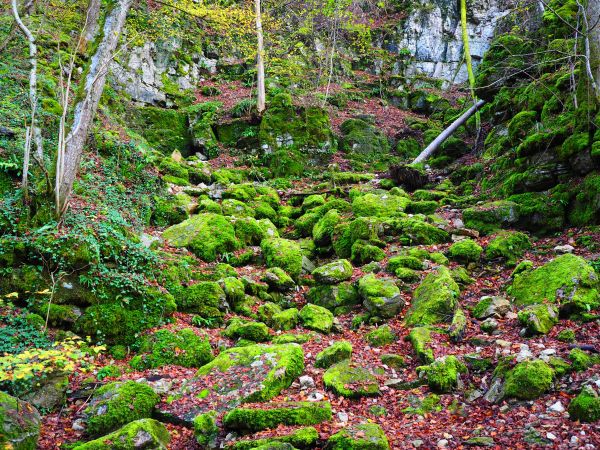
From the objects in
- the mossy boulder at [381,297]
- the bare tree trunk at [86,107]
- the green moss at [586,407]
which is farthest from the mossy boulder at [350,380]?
the bare tree trunk at [86,107]

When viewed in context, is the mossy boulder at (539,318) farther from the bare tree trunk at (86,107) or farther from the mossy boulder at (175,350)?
the bare tree trunk at (86,107)

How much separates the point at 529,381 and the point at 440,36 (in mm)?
32725

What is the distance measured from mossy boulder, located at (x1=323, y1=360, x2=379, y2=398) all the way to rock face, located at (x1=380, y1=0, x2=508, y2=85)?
29038 millimetres

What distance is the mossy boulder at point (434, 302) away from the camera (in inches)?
266

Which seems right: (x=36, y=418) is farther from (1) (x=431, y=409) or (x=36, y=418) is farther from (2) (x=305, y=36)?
(2) (x=305, y=36)

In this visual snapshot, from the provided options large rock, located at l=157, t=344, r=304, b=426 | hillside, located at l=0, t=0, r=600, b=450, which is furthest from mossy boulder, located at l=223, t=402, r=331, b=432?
large rock, located at l=157, t=344, r=304, b=426

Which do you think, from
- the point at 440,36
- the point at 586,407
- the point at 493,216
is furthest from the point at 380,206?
the point at 440,36

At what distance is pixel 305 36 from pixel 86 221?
1000 inches

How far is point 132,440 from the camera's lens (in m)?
3.86

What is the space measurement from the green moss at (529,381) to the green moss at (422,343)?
1183 mm

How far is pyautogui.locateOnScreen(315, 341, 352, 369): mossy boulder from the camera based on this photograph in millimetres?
5742

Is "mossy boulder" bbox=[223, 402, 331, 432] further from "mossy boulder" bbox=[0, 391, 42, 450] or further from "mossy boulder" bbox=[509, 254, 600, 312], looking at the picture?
"mossy boulder" bbox=[509, 254, 600, 312]

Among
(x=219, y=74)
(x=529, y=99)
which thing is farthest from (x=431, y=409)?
(x=219, y=74)

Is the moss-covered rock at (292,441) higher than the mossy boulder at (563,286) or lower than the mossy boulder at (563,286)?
lower
